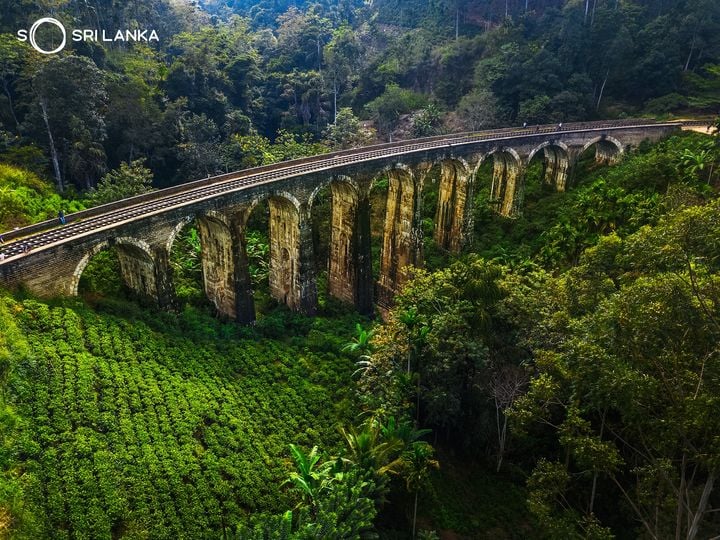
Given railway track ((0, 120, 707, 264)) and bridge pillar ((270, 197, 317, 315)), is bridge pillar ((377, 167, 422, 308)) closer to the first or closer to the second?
railway track ((0, 120, 707, 264))

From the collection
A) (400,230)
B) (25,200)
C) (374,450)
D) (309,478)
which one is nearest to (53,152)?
(25,200)

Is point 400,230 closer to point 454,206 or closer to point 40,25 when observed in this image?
point 454,206

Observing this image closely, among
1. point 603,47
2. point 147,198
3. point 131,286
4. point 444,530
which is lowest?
point 444,530

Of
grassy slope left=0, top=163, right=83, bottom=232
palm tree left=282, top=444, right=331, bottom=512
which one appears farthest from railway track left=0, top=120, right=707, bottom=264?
palm tree left=282, top=444, right=331, bottom=512

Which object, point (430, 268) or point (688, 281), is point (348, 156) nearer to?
point (430, 268)

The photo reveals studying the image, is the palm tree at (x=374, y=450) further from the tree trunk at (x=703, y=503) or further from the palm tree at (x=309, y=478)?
the tree trunk at (x=703, y=503)

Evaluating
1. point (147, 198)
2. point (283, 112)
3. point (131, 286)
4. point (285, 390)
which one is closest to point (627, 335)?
point (285, 390)
